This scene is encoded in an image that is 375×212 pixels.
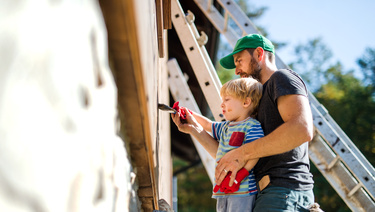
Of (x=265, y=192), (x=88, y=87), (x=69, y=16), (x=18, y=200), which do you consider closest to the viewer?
(x=18, y=200)

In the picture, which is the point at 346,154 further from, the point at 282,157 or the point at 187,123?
the point at 282,157

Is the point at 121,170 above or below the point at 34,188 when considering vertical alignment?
above

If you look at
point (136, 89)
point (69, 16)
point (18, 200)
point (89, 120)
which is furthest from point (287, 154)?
point (18, 200)

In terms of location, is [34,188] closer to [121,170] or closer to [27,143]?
[27,143]

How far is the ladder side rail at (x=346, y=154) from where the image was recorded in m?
3.53

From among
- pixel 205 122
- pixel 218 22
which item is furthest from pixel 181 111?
pixel 218 22

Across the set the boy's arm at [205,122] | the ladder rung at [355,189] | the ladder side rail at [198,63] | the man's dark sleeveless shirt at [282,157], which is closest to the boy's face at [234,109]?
the man's dark sleeveless shirt at [282,157]

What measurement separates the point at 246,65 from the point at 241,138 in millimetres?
482

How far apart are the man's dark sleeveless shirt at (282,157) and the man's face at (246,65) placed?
284 millimetres

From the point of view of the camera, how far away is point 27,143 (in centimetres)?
53

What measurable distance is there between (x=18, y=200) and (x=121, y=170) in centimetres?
74

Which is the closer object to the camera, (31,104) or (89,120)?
(31,104)

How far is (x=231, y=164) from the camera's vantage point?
1.89 m

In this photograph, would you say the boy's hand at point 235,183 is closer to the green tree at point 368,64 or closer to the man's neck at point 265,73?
the man's neck at point 265,73
